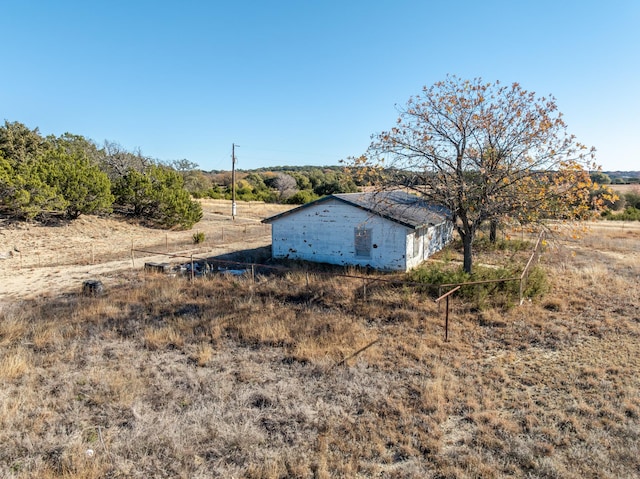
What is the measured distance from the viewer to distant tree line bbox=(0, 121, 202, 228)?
24953mm

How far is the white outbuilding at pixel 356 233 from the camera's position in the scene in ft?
56.5

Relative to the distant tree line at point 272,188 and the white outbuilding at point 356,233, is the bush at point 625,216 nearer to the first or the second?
the distant tree line at point 272,188

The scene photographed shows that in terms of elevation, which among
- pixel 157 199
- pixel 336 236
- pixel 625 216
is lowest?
pixel 336 236

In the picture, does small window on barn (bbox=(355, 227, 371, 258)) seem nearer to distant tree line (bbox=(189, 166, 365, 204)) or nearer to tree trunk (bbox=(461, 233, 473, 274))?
tree trunk (bbox=(461, 233, 473, 274))

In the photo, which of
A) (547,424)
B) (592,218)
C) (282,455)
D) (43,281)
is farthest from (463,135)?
(43,281)

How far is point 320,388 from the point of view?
22.9ft

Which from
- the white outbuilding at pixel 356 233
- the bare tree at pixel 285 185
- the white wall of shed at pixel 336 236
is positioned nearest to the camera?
the white outbuilding at pixel 356 233

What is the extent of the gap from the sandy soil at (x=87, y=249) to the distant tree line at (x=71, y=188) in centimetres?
141

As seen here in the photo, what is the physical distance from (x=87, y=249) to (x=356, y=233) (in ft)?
57.8

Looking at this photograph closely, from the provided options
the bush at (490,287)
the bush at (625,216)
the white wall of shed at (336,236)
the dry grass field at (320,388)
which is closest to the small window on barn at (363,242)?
the white wall of shed at (336,236)

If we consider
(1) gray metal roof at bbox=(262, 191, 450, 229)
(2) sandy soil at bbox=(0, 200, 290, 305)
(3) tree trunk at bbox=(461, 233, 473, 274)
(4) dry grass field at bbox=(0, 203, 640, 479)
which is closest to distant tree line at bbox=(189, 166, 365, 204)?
(2) sandy soil at bbox=(0, 200, 290, 305)

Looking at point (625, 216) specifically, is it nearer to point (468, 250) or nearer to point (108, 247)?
point (468, 250)

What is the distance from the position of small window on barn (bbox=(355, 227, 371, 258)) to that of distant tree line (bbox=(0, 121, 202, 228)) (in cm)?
2014

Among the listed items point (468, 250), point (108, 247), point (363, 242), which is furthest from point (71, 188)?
point (468, 250)
